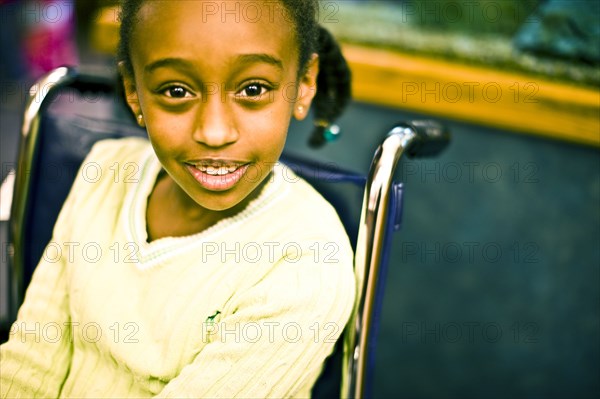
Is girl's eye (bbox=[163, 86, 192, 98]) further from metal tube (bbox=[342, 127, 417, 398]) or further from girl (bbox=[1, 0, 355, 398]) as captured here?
metal tube (bbox=[342, 127, 417, 398])

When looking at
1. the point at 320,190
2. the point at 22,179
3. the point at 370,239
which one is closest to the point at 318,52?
the point at 320,190

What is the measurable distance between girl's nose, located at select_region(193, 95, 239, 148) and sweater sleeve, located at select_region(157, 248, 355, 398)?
0.20 meters

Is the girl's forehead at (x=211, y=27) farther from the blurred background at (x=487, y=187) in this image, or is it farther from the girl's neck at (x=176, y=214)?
the blurred background at (x=487, y=187)

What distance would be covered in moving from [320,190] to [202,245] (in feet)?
0.66

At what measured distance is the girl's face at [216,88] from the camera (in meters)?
0.76

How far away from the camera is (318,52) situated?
0.99 metres

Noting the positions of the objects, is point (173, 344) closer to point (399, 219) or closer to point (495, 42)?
point (399, 219)

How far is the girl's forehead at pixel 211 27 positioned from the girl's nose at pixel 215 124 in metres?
0.06

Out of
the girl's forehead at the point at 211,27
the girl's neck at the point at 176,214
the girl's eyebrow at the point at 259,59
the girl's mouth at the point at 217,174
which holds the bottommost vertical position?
the girl's neck at the point at 176,214

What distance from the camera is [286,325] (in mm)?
818

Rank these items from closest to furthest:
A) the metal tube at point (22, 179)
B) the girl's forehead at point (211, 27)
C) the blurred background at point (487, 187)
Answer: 1. the girl's forehead at point (211, 27)
2. the metal tube at point (22, 179)
3. the blurred background at point (487, 187)

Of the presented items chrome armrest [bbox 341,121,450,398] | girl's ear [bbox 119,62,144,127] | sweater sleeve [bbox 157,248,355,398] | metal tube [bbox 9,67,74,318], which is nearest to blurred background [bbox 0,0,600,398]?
metal tube [bbox 9,67,74,318]

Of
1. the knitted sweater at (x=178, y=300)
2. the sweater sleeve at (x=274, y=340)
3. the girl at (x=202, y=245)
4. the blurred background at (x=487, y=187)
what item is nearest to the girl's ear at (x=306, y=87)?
the girl at (x=202, y=245)

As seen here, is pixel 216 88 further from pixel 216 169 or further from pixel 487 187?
pixel 487 187
